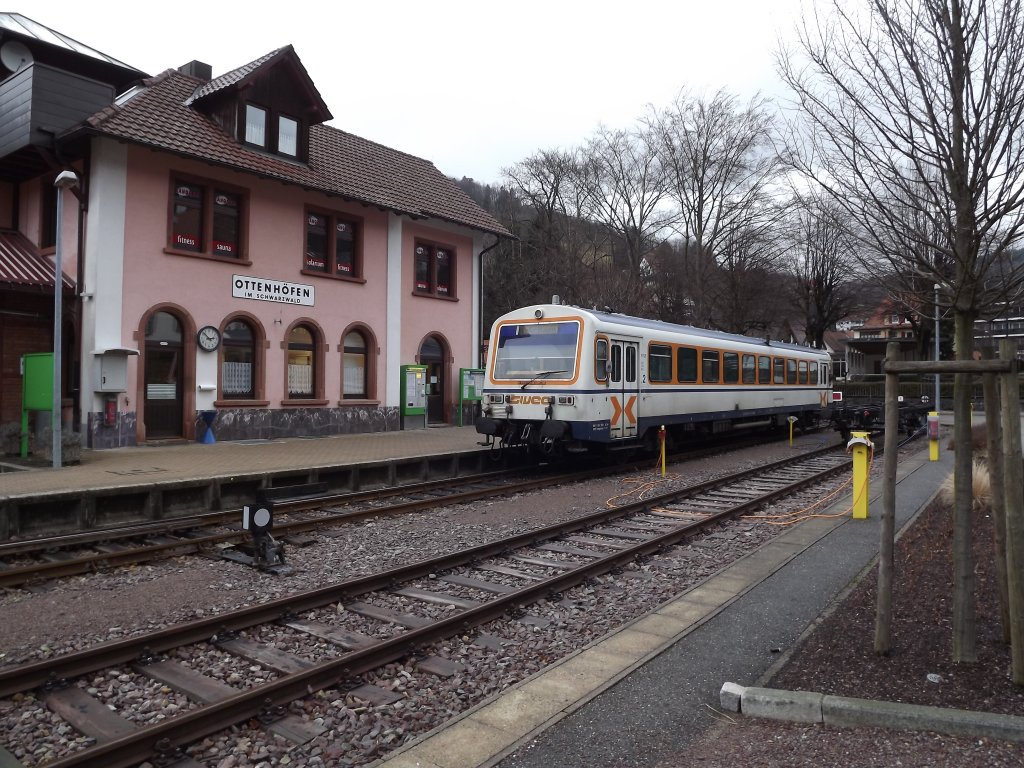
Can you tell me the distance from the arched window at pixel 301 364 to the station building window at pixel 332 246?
1.71 meters

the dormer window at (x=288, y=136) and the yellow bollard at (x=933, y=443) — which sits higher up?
the dormer window at (x=288, y=136)

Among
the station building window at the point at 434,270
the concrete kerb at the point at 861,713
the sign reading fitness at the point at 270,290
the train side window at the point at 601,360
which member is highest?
the station building window at the point at 434,270

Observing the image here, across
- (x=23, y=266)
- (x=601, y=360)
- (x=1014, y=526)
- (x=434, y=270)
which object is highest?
(x=434, y=270)

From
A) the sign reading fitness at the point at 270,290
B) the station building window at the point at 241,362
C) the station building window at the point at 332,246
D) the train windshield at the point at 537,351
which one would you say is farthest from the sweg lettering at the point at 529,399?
the station building window at the point at 332,246

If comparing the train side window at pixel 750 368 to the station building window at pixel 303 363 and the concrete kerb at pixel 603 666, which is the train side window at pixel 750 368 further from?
the concrete kerb at pixel 603 666

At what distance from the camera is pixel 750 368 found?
2066 centimetres

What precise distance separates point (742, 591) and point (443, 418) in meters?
17.9

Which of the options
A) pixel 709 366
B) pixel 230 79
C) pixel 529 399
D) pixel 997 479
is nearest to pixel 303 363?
pixel 230 79

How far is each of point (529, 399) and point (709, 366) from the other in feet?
19.9

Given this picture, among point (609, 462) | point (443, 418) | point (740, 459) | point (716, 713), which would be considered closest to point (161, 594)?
point (716, 713)

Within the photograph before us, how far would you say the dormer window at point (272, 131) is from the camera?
18.6 m

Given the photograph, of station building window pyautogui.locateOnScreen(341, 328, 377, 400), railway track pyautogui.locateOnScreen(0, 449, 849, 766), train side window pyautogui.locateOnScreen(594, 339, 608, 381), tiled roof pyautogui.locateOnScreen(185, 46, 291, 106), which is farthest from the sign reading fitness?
railway track pyautogui.locateOnScreen(0, 449, 849, 766)

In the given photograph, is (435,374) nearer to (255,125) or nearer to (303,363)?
(303,363)

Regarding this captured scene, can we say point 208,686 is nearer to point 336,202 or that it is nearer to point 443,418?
point 336,202
